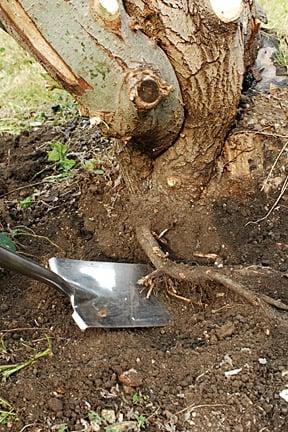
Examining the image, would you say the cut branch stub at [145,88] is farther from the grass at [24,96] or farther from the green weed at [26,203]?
the grass at [24,96]

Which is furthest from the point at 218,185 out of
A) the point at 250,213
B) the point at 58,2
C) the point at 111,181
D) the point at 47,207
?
the point at 58,2

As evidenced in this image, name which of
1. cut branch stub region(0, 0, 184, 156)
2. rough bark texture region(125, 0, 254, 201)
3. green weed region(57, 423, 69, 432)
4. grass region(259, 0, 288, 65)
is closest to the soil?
green weed region(57, 423, 69, 432)

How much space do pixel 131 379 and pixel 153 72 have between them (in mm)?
794

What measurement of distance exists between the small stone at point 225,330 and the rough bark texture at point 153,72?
20.7 inches

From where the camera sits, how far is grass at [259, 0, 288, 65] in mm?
2537

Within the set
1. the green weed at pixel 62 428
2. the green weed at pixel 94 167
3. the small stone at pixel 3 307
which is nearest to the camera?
the green weed at pixel 62 428

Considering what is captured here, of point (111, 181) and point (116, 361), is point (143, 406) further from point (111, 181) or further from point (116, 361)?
point (111, 181)

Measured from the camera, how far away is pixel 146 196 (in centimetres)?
230

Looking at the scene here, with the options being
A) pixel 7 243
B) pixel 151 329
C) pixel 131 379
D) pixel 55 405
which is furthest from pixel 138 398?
pixel 7 243

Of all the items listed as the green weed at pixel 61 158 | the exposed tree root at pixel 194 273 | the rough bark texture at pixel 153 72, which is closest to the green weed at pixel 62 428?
the exposed tree root at pixel 194 273

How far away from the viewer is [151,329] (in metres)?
1.99

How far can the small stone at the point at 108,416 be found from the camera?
1.65m

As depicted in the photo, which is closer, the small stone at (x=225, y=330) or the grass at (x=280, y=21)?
the small stone at (x=225, y=330)

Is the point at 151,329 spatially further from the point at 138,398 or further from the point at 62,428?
the point at 62,428
